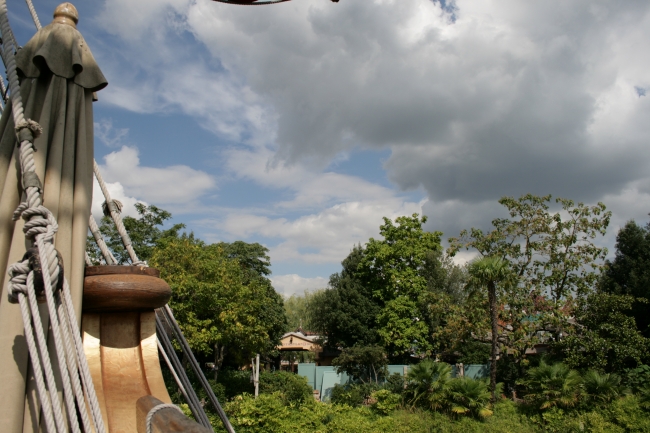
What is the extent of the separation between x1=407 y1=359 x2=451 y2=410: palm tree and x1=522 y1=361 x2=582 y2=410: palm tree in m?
2.69

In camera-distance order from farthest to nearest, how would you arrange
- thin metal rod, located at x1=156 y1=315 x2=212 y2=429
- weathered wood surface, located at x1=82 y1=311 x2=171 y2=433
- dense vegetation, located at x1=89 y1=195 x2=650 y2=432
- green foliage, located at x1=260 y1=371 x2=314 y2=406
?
green foliage, located at x1=260 y1=371 x2=314 y2=406
dense vegetation, located at x1=89 y1=195 x2=650 y2=432
thin metal rod, located at x1=156 y1=315 x2=212 y2=429
weathered wood surface, located at x1=82 y1=311 x2=171 y2=433

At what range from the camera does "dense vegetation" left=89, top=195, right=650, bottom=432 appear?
14086 millimetres

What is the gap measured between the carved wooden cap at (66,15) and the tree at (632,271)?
66.0 feet

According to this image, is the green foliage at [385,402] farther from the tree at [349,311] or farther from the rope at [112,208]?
the rope at [112,208]

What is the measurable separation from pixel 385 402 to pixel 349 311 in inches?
458

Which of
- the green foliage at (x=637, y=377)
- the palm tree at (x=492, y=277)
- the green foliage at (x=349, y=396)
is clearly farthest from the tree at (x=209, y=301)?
the green foliage at (x=637, y=377)

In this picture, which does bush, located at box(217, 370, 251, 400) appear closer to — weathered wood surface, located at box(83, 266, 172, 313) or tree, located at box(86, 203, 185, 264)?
tree, located at box(86, 203, 185, 264)

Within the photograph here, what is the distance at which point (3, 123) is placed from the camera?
82.4 inches

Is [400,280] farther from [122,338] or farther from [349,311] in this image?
[122,338]

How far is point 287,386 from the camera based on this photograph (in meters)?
19.9

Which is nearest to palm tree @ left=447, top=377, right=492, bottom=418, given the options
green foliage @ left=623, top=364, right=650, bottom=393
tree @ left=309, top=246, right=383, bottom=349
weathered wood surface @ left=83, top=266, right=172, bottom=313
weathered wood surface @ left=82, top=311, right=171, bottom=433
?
green foliage @ left=623, top=364, right=650, bottom=393

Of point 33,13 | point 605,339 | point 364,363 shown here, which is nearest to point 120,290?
point 33,13

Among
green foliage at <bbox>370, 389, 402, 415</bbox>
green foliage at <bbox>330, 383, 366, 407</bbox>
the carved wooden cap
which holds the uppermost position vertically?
the carved wooden cap

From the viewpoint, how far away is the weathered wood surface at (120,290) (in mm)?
1977
